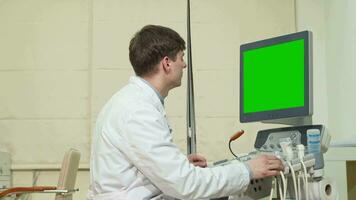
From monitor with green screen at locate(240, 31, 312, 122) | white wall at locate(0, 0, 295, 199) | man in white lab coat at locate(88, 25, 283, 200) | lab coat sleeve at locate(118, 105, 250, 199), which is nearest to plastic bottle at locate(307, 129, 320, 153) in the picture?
monitor with green screen at locate(240, 31, 312, 122)

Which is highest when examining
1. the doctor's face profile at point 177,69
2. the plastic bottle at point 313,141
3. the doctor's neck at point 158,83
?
the doctor's face profile at point 177,69

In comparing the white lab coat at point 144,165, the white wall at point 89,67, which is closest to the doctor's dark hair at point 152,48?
the white lab coat at point 144,165

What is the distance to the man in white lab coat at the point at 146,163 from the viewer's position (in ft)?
5.13

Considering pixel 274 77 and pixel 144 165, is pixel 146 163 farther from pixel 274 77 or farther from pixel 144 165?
pixel 274 77

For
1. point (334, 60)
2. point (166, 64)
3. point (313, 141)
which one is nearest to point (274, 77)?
point (313, 141)

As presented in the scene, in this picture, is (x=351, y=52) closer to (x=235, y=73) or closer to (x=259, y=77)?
(x=235, y=73)

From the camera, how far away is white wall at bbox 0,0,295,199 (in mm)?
3500

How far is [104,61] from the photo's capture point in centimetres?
354

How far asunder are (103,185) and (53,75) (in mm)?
2063

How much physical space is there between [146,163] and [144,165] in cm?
1

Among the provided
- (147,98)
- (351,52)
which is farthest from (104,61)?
(147,98)

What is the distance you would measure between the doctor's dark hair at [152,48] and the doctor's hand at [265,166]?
1.64ft

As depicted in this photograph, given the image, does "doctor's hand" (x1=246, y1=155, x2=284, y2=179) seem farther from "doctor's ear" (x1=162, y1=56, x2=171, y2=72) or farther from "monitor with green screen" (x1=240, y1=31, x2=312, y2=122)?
"doctor's ear" (x1=162, y1=56, x2=171, y2=72)

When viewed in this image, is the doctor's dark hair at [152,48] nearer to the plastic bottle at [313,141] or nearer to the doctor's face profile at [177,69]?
the doctor's face profile at [177,69]
